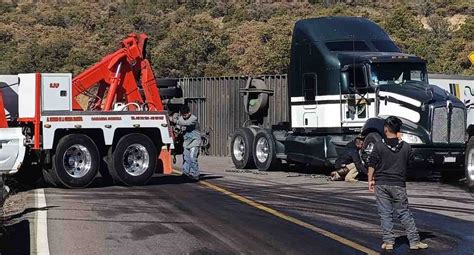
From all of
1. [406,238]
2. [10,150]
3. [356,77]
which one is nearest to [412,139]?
[356,77]

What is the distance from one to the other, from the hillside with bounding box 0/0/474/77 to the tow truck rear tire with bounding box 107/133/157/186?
2312 centimetres

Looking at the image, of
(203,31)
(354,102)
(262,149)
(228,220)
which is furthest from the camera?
(203,31)

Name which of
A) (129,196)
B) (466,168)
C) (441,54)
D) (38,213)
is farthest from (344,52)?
(441,54)

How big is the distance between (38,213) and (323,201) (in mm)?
5141

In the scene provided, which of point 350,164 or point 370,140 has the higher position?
point 370,140

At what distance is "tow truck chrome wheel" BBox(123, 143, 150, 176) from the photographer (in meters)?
16.9

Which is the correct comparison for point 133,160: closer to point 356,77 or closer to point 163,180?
point 163,180

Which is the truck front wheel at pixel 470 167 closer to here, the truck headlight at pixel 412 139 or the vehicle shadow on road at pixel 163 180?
the truck headlight at pixel 412 139

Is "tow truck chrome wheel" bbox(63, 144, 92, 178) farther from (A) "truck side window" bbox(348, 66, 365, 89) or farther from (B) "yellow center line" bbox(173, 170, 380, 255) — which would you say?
(A) "truck side window" bbox(348, 66, 365, 89)

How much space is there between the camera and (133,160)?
16953 mm

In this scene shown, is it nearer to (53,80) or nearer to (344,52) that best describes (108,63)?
(53,80)

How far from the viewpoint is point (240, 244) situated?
31.4 ft

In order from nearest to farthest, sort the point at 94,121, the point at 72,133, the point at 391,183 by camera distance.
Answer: the point at 391,183 < the point at 72,133 < the point at 94,121

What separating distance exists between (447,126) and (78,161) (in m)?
8.49
